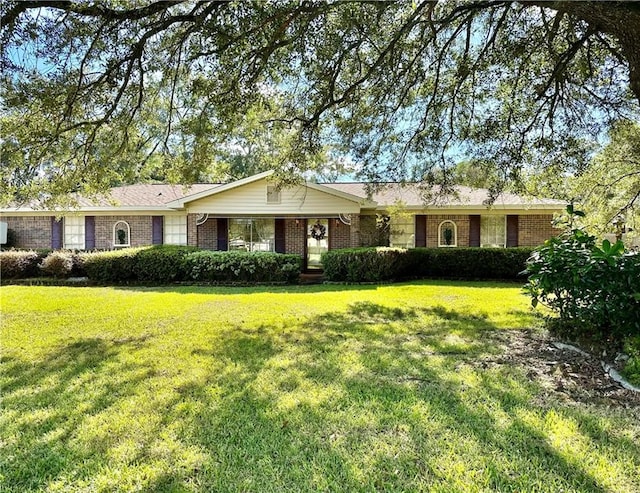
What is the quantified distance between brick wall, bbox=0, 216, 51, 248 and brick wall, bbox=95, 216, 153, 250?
231cm

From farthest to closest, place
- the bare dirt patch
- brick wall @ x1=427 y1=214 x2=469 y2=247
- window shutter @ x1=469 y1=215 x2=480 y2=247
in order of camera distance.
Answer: brick wall @ x1=427 y1=214 x2=469 y2=247, window shutter @ x1=469 y1=215 x2=480 y2=247, the bare dirt patch

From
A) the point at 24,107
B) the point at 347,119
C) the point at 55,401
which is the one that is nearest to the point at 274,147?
the point at 347,119

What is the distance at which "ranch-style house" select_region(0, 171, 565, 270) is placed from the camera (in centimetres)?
1494

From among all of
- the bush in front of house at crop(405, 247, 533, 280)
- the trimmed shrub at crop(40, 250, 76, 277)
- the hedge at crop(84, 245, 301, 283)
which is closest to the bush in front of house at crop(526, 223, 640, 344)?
the bush in front of house at crop(405, 247, 533, 280)

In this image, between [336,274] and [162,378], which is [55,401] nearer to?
[162,378]

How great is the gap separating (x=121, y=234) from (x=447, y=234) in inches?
550

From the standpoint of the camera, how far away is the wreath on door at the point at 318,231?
648 inches

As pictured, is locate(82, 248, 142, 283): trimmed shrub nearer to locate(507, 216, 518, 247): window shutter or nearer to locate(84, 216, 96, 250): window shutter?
locate(84, 216, 96, 250): window shutter

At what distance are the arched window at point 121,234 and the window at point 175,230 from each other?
166 cm

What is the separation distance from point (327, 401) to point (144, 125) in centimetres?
758

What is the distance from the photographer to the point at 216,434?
303 cm

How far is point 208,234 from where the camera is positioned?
1619 cm

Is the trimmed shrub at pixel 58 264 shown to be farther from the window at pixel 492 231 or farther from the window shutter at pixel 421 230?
the window at pixel 492 231

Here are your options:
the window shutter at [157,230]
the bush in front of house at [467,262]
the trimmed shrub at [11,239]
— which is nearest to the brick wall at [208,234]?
the window shutter at [157,230]
